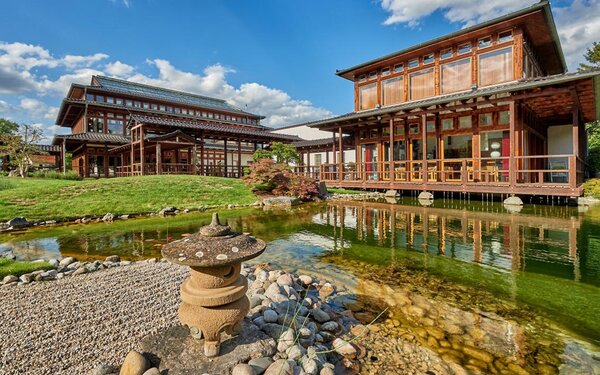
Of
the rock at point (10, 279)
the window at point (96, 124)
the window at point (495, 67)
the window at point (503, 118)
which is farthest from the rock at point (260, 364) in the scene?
the window at point (96, 124)

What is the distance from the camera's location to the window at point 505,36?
13875 mm

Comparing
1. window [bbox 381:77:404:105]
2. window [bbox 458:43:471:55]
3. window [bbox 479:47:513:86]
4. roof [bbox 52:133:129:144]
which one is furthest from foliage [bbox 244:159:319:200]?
roof [bbox 52:133:129:144]

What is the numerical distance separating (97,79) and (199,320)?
35.8m

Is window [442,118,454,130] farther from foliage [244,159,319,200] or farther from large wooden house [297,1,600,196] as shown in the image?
foliage [244,159,319,200]

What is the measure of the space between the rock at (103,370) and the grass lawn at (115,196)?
33.7 ft

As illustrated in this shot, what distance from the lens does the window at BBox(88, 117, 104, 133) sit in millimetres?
27109

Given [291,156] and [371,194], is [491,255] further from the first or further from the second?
[291,156]

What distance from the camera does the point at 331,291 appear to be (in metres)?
4.45

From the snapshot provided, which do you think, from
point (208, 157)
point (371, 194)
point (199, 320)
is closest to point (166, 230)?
point (199, 320)

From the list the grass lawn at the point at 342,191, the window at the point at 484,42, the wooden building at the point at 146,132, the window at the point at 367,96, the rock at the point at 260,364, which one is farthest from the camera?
the wooden building at the point at 146,132

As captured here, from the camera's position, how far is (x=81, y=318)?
330 cm

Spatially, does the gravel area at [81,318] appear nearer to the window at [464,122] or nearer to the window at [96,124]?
the window at [464,122]

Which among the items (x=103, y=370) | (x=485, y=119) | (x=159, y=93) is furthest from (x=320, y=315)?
(x=159, y=93)

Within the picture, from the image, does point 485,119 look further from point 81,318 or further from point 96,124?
point 96,124
